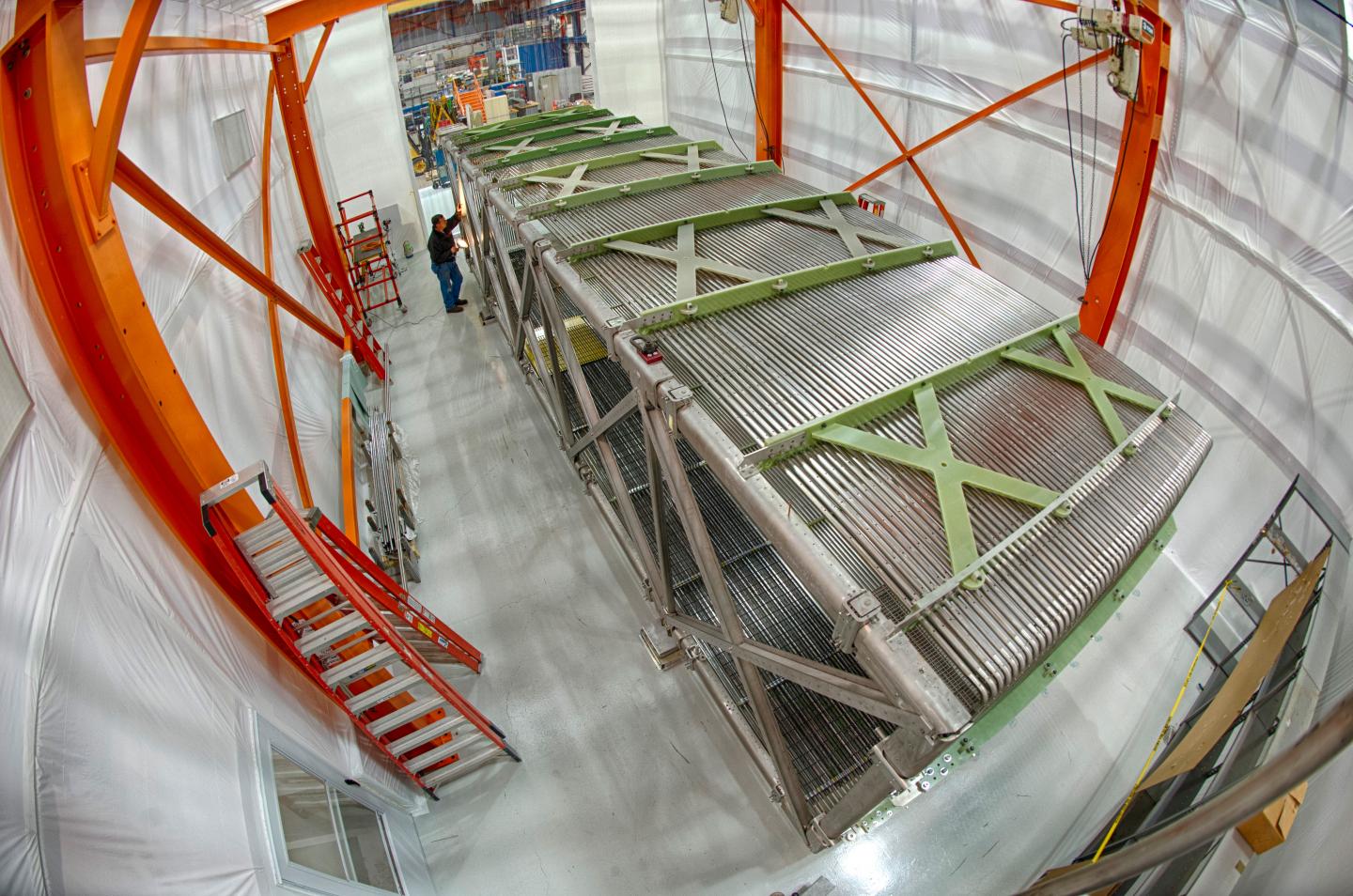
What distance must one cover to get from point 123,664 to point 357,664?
1570 millimetres

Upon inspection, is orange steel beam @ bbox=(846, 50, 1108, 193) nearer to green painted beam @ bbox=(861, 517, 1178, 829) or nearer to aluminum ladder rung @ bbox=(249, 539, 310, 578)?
green painted beam @ bbox=(861, 517, 1178, 829)

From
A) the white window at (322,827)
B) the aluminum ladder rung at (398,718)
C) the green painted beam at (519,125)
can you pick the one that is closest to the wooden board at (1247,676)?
the aluminum ladder rung at (398,718)

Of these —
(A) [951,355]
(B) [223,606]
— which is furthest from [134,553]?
(A) [951,355]

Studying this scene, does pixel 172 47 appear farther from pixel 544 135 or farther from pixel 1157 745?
pixel 1157 745

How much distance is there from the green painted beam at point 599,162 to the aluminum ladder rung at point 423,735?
6033 mm

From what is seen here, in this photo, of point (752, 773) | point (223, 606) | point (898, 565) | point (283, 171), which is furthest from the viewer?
point (283, 171)

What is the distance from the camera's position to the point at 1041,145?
8359 millimetres

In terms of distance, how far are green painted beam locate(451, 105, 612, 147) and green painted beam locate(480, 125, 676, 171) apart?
6.40 ft

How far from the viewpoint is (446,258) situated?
12.6 m

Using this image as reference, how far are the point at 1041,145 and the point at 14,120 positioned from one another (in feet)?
32.5

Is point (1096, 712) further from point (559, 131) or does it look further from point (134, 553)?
point (559, 131)

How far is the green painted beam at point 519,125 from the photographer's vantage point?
10.9 m

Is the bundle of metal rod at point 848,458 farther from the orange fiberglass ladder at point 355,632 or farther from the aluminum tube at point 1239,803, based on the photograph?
the orange fiberglass ladder at point 355,632

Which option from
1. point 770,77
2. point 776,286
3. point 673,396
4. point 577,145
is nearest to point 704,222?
point 776,286
